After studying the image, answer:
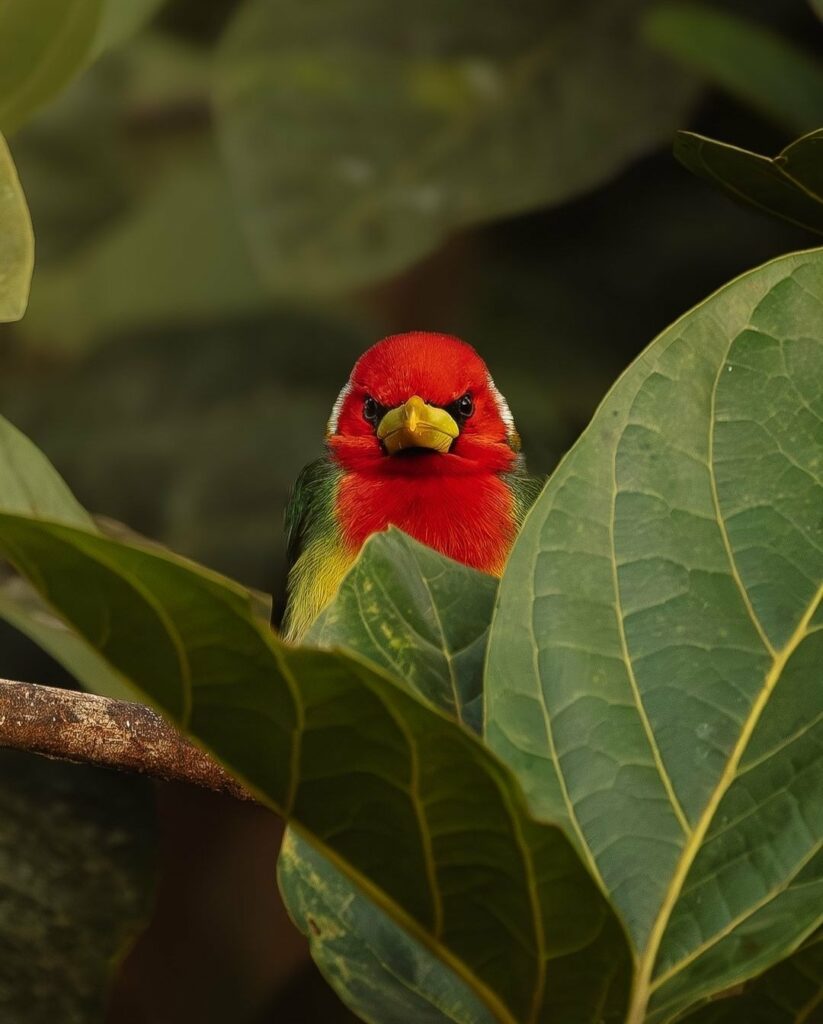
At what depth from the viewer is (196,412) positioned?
7.18 ft

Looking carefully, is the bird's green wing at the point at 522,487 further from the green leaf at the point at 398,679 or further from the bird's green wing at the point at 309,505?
the green leaf at the point at 398,679

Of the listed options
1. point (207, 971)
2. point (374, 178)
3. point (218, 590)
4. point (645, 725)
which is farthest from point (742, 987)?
point (374, 178)

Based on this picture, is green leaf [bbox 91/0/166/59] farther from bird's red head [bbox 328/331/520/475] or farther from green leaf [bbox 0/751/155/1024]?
green leaf [bbox 0/751/155/1024]

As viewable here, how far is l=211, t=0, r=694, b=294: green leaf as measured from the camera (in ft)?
5.96

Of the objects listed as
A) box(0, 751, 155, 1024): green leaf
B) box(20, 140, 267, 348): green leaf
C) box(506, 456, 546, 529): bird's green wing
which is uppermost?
box(506, 456, 546, 529): bird's green wing

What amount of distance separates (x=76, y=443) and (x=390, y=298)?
1.82 ft

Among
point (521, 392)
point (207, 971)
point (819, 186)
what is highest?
point (819, 186)

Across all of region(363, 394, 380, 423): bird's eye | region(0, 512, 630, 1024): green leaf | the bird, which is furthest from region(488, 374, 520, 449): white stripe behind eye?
region(0, 512, 630, 1024): green leaf

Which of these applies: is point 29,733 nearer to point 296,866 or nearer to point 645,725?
point 296,866

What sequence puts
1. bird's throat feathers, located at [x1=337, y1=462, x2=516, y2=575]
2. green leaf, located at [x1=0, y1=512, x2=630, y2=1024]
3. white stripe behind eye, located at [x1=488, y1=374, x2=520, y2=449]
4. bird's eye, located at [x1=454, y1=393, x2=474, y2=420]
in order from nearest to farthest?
1. green leaf, located at [x1=0, y1=512, x2=630, y2=1024]
2. bird's throat feathers, located at [x1=337, y1=462, x2=516, y2=575]
3. bird's eye, located at [x1=454, y1=393, x2=474, y2=420]
4. white stripe behind eye, located at [x1=488, y1=374, x2=520, y2=449]

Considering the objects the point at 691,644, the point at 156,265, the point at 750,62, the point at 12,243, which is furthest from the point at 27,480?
the point at 156,265

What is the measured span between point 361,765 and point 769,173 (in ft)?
1.29

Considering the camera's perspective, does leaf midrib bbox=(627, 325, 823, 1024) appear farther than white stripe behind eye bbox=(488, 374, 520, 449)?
No

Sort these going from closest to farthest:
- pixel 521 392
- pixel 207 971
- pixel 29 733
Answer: pixel 29 733
pixel 207 971
pixel 521 392
